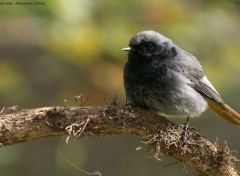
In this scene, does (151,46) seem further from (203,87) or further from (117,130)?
(117,130)

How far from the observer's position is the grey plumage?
5645 mm

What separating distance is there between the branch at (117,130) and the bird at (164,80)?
801 mm

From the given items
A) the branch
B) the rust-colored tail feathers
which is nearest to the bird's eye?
the rust-colored tail feathers

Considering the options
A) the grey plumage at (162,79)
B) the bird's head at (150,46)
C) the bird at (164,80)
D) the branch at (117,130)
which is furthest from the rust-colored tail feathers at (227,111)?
the branch at (117,130)

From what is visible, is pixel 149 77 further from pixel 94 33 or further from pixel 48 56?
pixel 48 56

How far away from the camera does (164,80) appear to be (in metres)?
5.69

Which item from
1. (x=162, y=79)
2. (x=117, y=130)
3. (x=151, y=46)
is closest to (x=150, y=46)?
(x=151, y=46)

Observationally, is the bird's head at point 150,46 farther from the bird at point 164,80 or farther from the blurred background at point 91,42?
the blurred background at point 91,42

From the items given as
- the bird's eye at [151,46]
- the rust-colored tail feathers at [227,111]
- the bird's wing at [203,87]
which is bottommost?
the rust-colored tail feathers at [227,111]

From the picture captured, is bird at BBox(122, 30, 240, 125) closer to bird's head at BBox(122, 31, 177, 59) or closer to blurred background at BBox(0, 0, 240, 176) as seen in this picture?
bird's head at BBox(122, 31, 177, 59)

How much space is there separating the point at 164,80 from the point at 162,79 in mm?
21

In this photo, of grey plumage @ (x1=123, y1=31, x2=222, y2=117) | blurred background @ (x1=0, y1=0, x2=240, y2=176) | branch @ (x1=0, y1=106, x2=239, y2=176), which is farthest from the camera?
blurred background @ (x1=0, y1=0, x2=240, y2=176)

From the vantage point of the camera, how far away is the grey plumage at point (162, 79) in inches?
222

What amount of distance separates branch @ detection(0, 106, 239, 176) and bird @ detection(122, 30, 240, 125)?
2.63 feet
